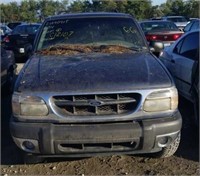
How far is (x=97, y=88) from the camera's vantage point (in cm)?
395

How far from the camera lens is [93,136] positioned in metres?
3.87

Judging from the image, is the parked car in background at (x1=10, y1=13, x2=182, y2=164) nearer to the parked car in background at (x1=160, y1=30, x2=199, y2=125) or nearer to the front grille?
the front grille

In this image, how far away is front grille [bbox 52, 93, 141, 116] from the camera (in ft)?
12.9

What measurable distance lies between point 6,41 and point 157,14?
141 feet

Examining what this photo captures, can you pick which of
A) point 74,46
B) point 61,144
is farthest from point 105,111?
point 74,46

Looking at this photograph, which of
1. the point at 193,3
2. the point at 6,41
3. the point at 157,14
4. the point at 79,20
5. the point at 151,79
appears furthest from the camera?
the point at 157,14

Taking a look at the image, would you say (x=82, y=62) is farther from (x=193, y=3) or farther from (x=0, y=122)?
(x=193, y=3)

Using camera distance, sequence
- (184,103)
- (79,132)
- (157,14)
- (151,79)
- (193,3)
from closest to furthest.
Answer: (79,132) < (151,79) < (184,103) < (193,3) < (157,14)

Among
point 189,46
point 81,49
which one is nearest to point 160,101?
point 81,49

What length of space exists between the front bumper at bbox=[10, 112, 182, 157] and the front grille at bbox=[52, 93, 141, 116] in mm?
133

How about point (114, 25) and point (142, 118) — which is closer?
point (142, 118)

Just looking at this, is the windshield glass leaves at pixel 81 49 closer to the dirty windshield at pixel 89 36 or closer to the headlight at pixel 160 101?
the dirty windshield at pixel 89 36

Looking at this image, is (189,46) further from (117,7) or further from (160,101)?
(117,7)

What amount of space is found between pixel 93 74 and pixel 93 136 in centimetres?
69
